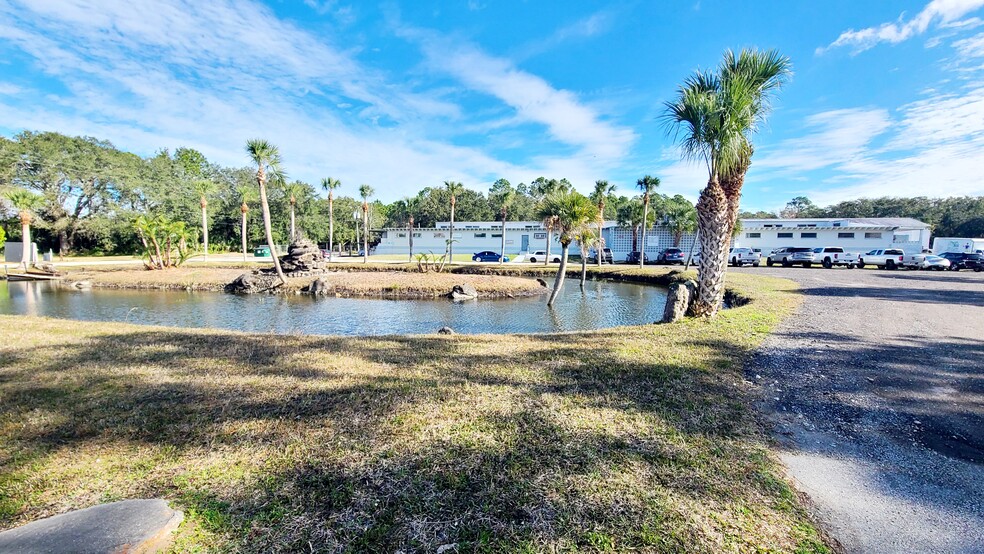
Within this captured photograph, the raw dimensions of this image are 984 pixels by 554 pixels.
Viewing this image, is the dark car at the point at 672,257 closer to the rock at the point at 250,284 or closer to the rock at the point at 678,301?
the rock at the point at 678,301

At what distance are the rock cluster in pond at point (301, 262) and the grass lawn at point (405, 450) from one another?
19927mm

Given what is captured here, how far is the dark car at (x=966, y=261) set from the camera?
1030 inches

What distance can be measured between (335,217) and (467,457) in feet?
192

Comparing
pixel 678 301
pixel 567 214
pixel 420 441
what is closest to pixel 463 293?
pixel 567 214

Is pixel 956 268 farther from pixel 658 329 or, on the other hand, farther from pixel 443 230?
pixel 443 230

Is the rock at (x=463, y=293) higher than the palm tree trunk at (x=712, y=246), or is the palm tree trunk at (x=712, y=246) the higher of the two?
the palm tree trunk at (x=712, y=246)

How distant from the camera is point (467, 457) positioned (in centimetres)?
312

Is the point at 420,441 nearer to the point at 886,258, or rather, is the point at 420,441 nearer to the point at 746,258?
the point at 746,258

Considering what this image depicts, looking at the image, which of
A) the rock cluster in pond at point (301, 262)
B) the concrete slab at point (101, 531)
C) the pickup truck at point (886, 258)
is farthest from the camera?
the pickup truck at point (886, 258)

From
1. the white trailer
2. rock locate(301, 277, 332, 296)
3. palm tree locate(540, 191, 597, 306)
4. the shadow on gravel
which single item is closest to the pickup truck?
the white trailer

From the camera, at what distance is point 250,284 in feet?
71.7

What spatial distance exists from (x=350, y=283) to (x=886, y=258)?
35.7 m

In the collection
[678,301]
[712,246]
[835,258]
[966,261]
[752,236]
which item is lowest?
[678,301]

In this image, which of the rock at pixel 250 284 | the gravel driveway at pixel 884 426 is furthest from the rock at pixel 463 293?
the gravel driveway at pixel 884 426
